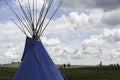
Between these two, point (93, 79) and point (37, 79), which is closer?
point (37, 79)

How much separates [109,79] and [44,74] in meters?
27.3

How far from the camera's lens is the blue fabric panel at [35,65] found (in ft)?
47.2

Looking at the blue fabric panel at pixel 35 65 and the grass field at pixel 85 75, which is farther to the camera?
the grass field at pixel 85 75

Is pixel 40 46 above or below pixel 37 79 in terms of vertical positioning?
above

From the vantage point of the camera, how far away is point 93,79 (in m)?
40.9

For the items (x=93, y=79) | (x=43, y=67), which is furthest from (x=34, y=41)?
(x=93, y=79)

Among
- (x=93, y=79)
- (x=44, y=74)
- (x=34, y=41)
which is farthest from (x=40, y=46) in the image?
(x=93, y=79)

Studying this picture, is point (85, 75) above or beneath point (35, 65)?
above

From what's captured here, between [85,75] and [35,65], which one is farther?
[85,75]

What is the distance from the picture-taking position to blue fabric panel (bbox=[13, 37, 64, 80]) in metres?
14.4

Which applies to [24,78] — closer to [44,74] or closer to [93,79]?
[44,74]

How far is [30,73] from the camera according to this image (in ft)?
47.2

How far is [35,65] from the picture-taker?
1454cm

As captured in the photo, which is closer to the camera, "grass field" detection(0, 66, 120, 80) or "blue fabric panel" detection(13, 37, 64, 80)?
"blue fabric panel" detection(13, 37, 64, 80)
